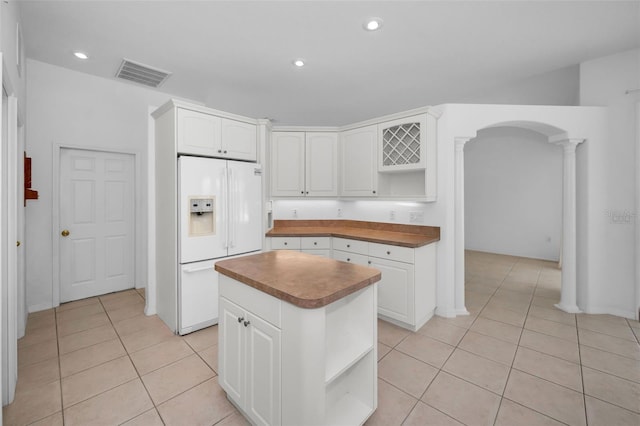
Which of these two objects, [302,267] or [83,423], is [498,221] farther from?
[83,423]

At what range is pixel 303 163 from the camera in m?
4.02

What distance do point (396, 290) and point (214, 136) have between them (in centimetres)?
254

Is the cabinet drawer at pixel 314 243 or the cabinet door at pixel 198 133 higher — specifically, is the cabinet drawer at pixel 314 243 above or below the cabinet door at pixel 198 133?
below

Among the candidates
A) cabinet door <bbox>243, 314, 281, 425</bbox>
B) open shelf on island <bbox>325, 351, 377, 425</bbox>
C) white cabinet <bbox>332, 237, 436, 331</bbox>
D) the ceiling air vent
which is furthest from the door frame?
open shelf on island <bbox>325, 351, 377, 425</bbox>

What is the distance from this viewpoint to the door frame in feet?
11.3

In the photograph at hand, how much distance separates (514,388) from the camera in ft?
6.65

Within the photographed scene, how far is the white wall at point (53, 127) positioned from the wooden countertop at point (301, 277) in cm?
291

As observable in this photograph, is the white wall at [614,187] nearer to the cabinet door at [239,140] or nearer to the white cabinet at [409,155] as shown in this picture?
the white cabinet at [409,155]

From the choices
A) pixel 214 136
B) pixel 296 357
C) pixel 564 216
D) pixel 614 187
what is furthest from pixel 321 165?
pixel 614 187

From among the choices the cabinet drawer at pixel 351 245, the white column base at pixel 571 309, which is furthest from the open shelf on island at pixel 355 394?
the white column base at pixel 571 309

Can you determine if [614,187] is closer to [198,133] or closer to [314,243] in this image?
[314,243]

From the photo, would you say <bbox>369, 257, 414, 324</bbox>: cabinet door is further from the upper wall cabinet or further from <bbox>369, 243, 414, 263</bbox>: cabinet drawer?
the upper wall cabinet

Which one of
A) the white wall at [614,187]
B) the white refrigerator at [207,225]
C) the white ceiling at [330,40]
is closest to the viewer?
the white ceiling at [330,40]

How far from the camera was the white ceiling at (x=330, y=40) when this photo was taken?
2.39m
